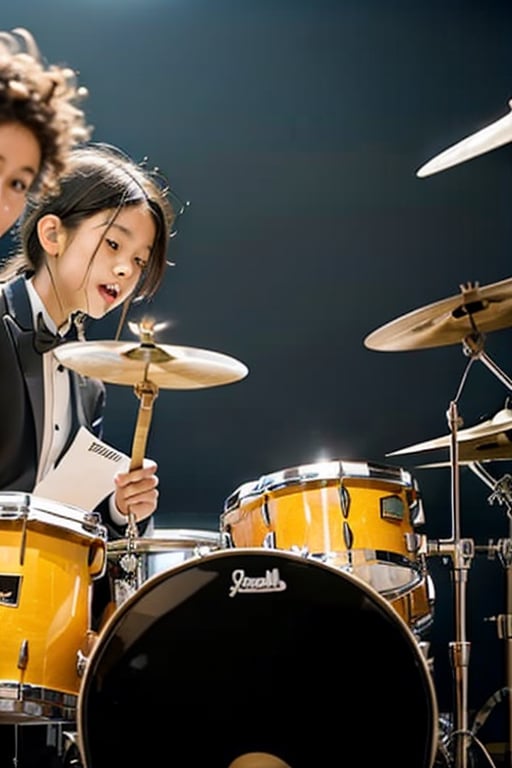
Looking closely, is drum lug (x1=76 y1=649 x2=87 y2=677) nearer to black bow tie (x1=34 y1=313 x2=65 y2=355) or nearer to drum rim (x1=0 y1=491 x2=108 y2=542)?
drum rim (x1=0 y1=491 x2=108 y2=542)

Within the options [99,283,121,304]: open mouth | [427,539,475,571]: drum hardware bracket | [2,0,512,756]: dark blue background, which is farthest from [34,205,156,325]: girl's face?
[427,539,475,571]: drum hardware bracket

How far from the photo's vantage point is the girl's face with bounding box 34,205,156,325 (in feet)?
8.93

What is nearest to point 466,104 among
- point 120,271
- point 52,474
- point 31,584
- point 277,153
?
point 277,153

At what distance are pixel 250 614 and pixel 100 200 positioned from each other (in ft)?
5.02

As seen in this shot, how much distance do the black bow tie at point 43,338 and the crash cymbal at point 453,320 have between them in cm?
87

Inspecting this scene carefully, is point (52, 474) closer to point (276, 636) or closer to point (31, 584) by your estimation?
point (31, 584)

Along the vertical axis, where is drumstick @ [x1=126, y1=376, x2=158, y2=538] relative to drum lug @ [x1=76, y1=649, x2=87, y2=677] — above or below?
above

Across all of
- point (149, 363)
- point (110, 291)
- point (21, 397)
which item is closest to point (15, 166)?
point (110, 291)

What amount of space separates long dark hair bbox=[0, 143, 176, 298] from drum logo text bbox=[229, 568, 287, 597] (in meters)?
1.42

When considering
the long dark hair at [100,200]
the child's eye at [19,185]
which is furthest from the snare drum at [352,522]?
the child's eye at [19,185]

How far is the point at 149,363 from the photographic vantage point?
7.07 ft

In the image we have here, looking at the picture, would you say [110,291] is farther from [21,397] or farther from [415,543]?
[415,543]

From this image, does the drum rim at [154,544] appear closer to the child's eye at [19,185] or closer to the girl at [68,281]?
the girl at [68,281]

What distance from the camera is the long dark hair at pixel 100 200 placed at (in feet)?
9.00
